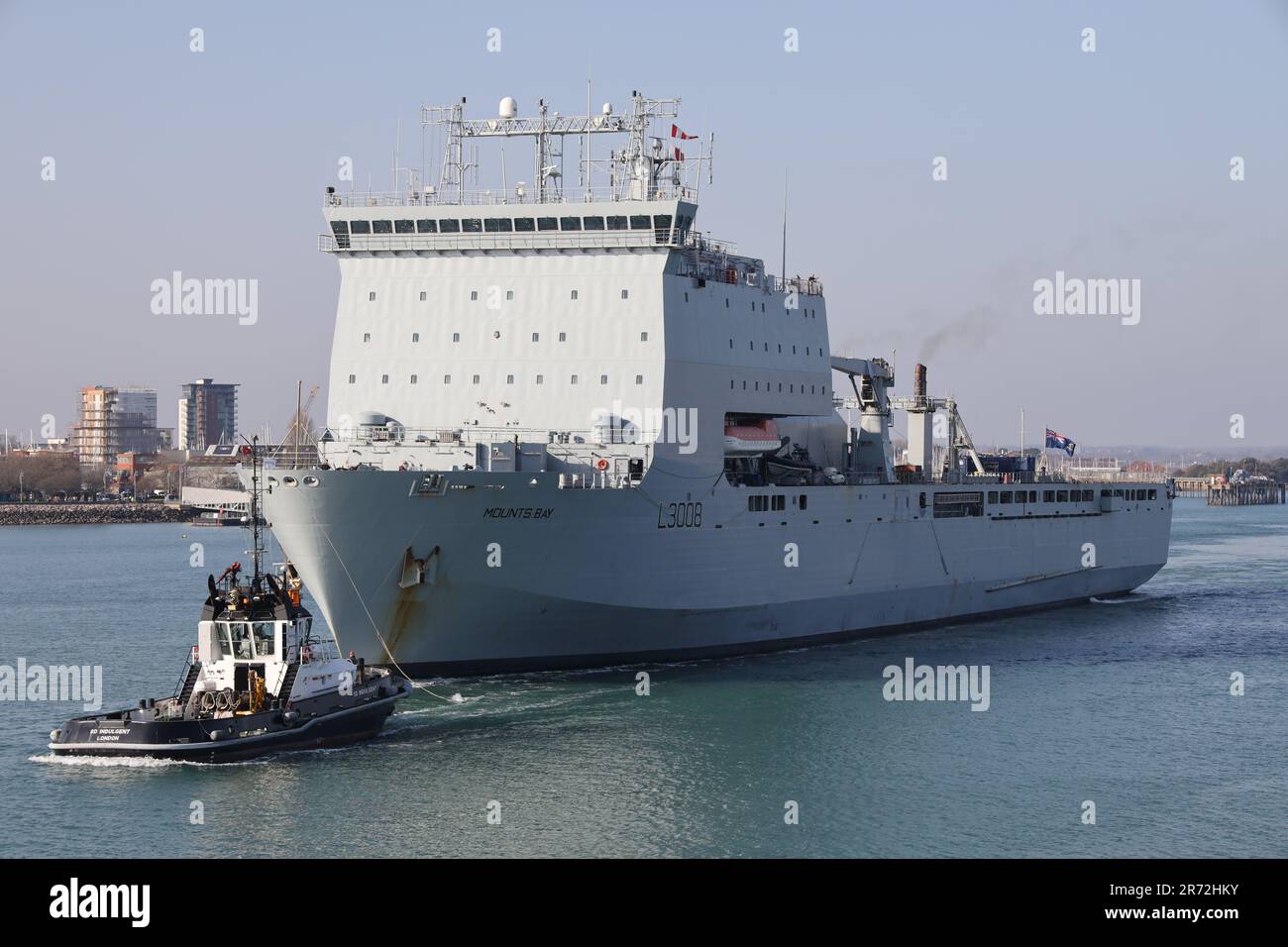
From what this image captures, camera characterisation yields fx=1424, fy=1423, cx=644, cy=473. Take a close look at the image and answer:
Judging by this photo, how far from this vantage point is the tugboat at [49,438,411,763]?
870 inches

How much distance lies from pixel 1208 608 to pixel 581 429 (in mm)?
24344

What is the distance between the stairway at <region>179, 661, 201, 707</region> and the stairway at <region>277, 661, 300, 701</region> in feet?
4.99

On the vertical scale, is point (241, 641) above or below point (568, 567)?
below

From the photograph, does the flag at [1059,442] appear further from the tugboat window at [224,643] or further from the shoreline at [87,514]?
the shoreline at [87,514]

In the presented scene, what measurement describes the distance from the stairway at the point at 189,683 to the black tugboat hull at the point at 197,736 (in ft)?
3.34

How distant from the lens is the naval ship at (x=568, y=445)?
2645cm

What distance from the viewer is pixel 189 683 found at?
23828 millimetres

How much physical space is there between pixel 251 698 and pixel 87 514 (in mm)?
84223

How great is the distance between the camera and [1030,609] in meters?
43.3

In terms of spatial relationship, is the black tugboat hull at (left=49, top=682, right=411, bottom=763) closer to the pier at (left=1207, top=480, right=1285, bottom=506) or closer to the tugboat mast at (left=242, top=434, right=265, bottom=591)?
the tugboat mast at (left=242, top=434, right=265, bottom=591)

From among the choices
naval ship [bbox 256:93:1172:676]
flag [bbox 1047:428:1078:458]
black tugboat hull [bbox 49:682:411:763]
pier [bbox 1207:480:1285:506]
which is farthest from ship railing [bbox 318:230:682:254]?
pier [bbox 1207:480:1285:506]

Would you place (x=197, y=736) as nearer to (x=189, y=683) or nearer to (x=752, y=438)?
(x=189, y=683)

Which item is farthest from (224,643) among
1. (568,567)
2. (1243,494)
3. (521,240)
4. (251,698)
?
(1243,494)
